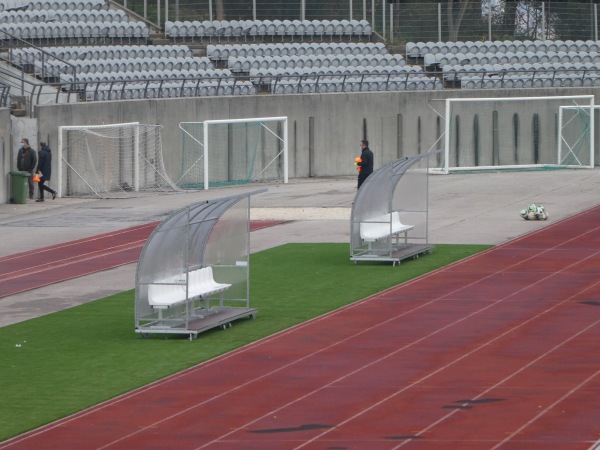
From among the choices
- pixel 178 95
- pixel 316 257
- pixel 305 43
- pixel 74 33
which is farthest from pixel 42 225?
pixel 305 43

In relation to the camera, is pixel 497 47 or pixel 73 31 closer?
pixel 73 31

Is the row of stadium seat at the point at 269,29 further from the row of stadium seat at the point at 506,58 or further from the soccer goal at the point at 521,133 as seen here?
the soccer goal at the point at 521,133

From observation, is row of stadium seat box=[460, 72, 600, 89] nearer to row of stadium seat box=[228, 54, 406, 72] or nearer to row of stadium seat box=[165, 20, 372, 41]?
row of stadium seat box=[228, 54, 406, 72]

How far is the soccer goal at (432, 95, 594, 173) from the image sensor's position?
4419cm

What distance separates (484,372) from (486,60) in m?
34.8

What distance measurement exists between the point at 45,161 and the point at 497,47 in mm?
20807

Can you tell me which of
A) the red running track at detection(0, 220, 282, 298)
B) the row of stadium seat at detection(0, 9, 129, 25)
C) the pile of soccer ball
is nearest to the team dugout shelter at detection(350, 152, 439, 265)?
the red running track at detection(0, 220, 282, 298)

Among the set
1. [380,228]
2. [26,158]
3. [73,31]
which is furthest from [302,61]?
[380,228]

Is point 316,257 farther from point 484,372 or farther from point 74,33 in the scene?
point 74,33

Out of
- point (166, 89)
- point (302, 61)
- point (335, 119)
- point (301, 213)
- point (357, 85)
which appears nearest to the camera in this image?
point (301, 213)

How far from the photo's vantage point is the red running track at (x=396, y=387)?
12500mm

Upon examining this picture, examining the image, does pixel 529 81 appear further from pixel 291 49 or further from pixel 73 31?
pixel 73 31

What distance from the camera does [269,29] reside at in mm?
49031

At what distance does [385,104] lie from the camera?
4381 centimetres
